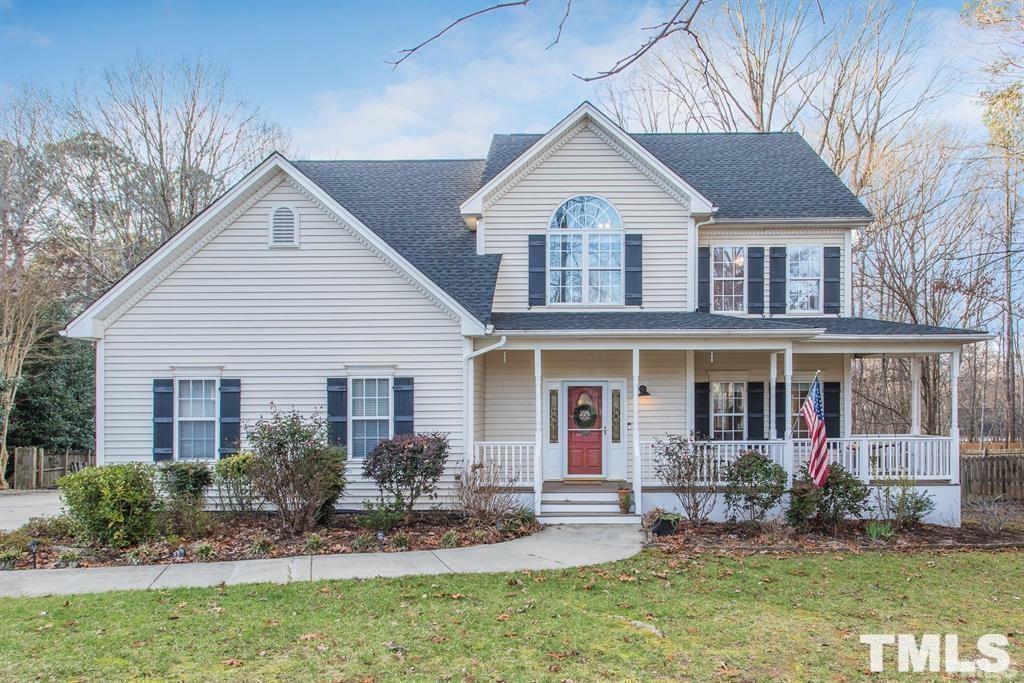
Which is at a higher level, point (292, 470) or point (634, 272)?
point (634, 272)

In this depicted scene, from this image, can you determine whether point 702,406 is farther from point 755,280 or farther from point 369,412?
point 369,412

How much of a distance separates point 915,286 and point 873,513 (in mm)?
13504

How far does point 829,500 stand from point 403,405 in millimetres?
7270

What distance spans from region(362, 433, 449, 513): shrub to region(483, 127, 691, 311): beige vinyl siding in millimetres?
3671

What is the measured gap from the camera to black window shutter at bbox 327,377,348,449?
38.9 feet

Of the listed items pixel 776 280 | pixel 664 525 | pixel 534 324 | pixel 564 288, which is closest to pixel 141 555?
pixel 534 324

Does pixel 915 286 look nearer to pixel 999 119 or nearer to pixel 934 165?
pixel 934 165

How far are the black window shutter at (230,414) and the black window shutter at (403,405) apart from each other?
2.77 meters

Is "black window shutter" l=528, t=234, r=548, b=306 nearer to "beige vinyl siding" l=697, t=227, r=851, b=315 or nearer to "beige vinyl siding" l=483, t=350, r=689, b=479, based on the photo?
"beige vinyl siding" l=483, t=350, r=689, b=479

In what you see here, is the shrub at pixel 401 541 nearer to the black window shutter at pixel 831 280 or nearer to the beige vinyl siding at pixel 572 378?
the beige vinyl siding at pixel 572 378

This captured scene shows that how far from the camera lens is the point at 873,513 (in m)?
11.7

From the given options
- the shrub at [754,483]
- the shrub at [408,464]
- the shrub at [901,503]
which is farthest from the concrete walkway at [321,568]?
the shrub at [901,503]

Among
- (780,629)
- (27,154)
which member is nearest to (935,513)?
(780,629)

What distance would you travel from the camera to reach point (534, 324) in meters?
12.2
